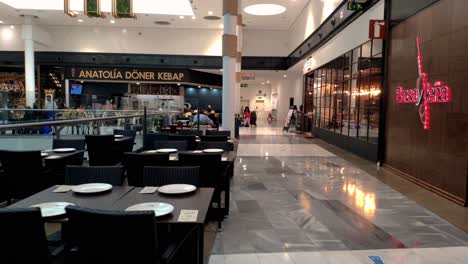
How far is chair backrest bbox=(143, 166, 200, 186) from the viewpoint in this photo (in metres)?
3.02

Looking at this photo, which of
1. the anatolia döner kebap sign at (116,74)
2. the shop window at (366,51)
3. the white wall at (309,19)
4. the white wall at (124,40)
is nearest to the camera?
the shop window at (366,51)

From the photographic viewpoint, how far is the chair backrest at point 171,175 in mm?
3020

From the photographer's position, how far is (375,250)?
10.8 feet

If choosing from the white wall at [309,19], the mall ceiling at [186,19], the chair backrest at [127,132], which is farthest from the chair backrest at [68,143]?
the mall ceiling at [186,19]

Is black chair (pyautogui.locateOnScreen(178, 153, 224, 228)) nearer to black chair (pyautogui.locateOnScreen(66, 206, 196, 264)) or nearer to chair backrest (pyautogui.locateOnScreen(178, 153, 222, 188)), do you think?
chair backrest (pyautogui.locateOnScreen(178, 153, 222, 188))

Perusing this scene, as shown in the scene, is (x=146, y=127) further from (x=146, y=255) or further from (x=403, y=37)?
(x=146, y=255)

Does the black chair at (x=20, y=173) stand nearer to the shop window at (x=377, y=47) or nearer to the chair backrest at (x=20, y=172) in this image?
the chair backrest at (x=20, y=172)

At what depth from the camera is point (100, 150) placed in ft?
17.4

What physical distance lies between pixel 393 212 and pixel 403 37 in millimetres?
3775

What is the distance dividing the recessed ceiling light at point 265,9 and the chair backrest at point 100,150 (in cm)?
1111

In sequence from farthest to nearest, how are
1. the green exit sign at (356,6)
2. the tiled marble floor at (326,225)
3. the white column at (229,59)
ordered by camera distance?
the green exit sign at (356,6), the white column at (229,59), the tiled marble floor at (326,225)

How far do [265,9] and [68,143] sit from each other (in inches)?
478

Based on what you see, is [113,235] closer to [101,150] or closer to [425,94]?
[101,150]

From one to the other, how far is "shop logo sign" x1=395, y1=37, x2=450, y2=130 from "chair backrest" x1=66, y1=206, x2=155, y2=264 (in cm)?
502
